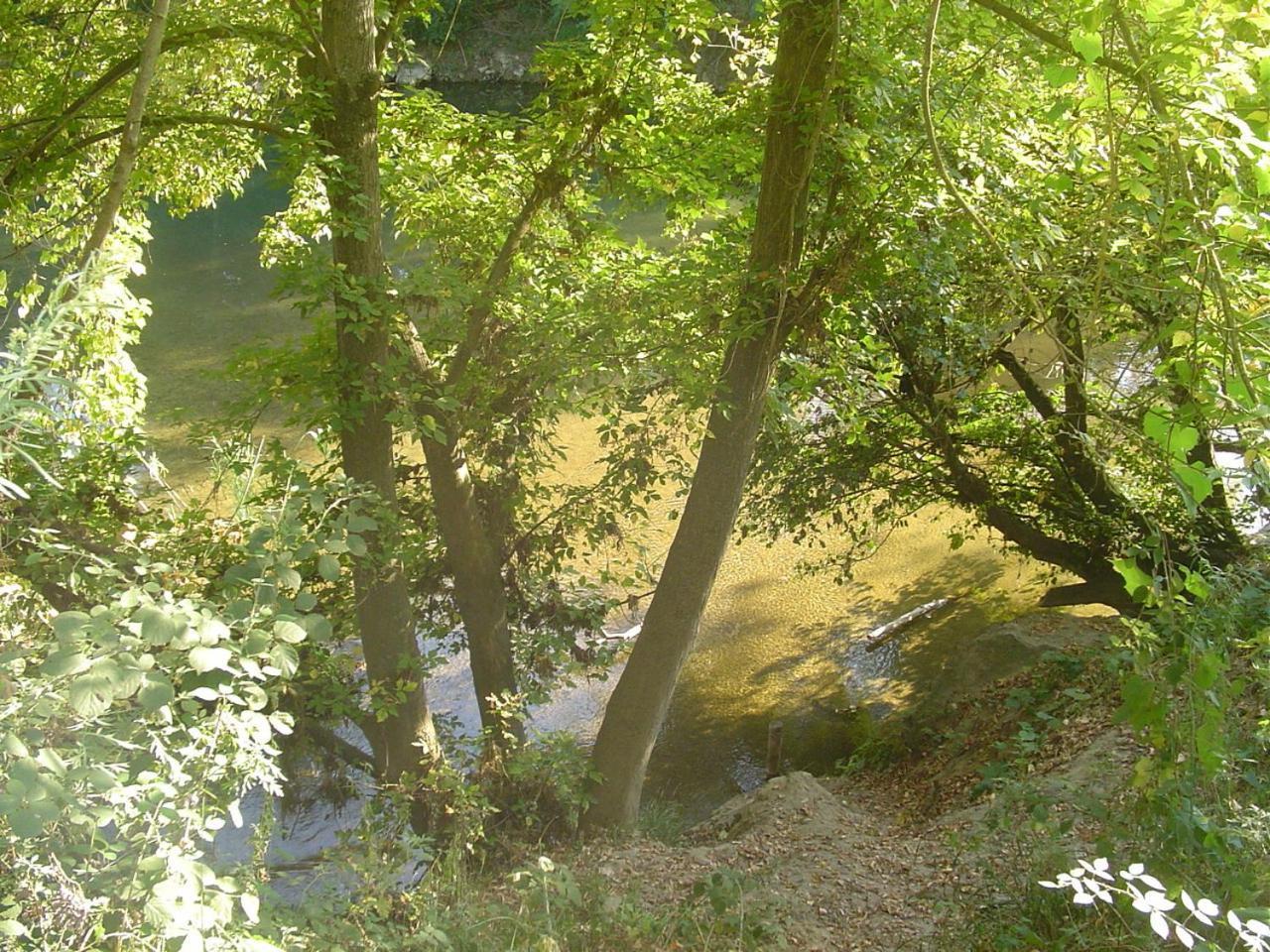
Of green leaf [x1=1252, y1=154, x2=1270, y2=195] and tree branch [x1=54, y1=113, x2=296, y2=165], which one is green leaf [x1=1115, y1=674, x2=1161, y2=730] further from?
tree branch [x1=54, y1=113, x2=296, y2=165]

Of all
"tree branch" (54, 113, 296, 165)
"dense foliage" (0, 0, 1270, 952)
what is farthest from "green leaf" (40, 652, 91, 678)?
"tree branch" (54, 113, 296, 165)

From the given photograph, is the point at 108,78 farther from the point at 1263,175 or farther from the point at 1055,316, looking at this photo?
the point at 1055,316

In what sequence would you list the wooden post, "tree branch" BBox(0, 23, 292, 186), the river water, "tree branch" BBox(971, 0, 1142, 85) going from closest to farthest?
"tree branch" BBox(971, 0, 1142, 85)
"tree branch" BBox(0, 23, 292, 186)
the wooden post
the river water

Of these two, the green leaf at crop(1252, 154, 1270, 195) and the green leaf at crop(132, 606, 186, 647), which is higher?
the green leaf at crop(1252, 154, 1270, 195)

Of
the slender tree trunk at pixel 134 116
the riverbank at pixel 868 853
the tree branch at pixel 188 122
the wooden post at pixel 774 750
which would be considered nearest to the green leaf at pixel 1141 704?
the riverbank at pixel 868 853

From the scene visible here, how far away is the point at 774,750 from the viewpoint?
947 centimetres

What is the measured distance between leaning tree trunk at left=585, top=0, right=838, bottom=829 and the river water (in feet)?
5.91

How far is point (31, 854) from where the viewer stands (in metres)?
2.27

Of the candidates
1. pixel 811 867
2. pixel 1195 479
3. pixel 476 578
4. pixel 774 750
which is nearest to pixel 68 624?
pixel 1195 479

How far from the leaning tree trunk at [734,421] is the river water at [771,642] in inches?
70.9

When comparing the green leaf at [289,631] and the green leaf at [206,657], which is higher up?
the green leaf at [289,631]

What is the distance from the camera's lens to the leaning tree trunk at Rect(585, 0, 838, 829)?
543 cm

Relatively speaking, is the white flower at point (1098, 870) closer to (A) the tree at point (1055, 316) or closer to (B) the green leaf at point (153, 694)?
(A) the tree at point (1055, 316)

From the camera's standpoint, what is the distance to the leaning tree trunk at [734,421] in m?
5.43
